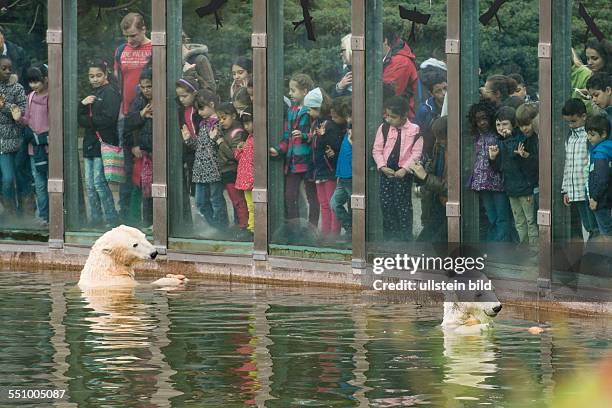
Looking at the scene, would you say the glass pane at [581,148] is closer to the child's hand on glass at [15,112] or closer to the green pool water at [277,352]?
the green pool water at [277,352]

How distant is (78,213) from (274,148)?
11.4 ft

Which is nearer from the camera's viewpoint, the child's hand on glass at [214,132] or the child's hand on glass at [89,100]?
the child's hand on glass at [214,132]

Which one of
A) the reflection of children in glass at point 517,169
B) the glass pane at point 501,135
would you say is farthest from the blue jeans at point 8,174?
the reflection of children in glass at point 517,169

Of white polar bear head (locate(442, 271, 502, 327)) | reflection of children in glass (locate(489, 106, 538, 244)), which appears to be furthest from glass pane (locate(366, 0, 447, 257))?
white polar bear head (locate(442, 271, 502, 327))

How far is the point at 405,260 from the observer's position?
21.7 m

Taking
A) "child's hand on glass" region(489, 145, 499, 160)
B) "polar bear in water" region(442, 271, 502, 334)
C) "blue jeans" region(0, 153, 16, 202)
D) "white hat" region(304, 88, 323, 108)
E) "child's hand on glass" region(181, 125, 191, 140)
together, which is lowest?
"polar bear in water" region(442, 271, 502, 334)

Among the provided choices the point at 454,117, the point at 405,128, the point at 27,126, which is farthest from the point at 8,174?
the point at 454,117

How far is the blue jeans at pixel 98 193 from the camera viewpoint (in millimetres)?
24656

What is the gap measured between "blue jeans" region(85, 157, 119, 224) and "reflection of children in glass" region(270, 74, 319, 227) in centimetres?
291

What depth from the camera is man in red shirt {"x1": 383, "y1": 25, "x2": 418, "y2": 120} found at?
21406 millimetres

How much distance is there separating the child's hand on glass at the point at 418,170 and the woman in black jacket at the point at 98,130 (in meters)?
4.89

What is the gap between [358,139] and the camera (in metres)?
22.0

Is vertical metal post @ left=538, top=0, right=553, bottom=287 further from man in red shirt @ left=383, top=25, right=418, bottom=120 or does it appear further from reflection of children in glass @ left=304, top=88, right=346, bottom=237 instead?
reflection of children in glass @ left=304, top=88, right=346, bottom=237

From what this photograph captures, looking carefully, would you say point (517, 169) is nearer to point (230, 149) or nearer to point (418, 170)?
point (418, 170)
